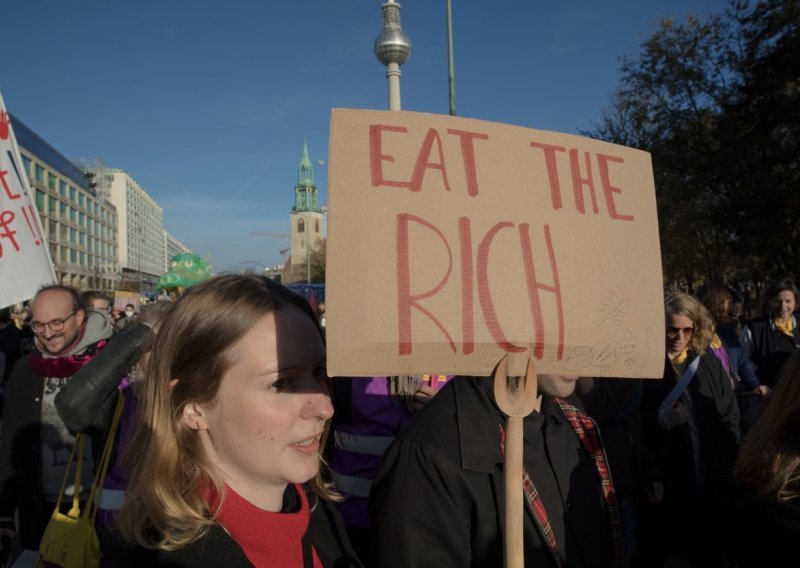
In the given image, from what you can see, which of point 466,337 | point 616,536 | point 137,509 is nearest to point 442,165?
point 466,337

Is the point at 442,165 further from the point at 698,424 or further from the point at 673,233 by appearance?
the point at 673,233

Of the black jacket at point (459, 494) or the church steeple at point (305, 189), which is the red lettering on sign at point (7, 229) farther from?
the church steeple at point (305, 189)

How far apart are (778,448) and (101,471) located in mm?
2545

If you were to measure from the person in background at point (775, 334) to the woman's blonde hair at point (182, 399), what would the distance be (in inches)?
209

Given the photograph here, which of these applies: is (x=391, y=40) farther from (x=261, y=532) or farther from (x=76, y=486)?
(x=261, y=532)

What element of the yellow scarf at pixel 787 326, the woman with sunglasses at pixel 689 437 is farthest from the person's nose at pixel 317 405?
the yellow scarf at pixel 787 326

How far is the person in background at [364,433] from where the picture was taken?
9.62 feet

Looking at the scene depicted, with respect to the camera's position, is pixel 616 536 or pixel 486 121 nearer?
pixel 486 121

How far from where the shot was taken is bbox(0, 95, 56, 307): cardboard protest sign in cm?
338

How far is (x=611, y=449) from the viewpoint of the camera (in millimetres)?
3176

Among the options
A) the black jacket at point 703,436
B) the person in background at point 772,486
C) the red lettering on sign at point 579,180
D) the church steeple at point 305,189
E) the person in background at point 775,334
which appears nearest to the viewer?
the red lettering on sign at point 579,180

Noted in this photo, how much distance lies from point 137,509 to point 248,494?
0.85 ft

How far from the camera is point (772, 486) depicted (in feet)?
5.37

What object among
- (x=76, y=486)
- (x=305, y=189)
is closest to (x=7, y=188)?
(x=76, y=486)
